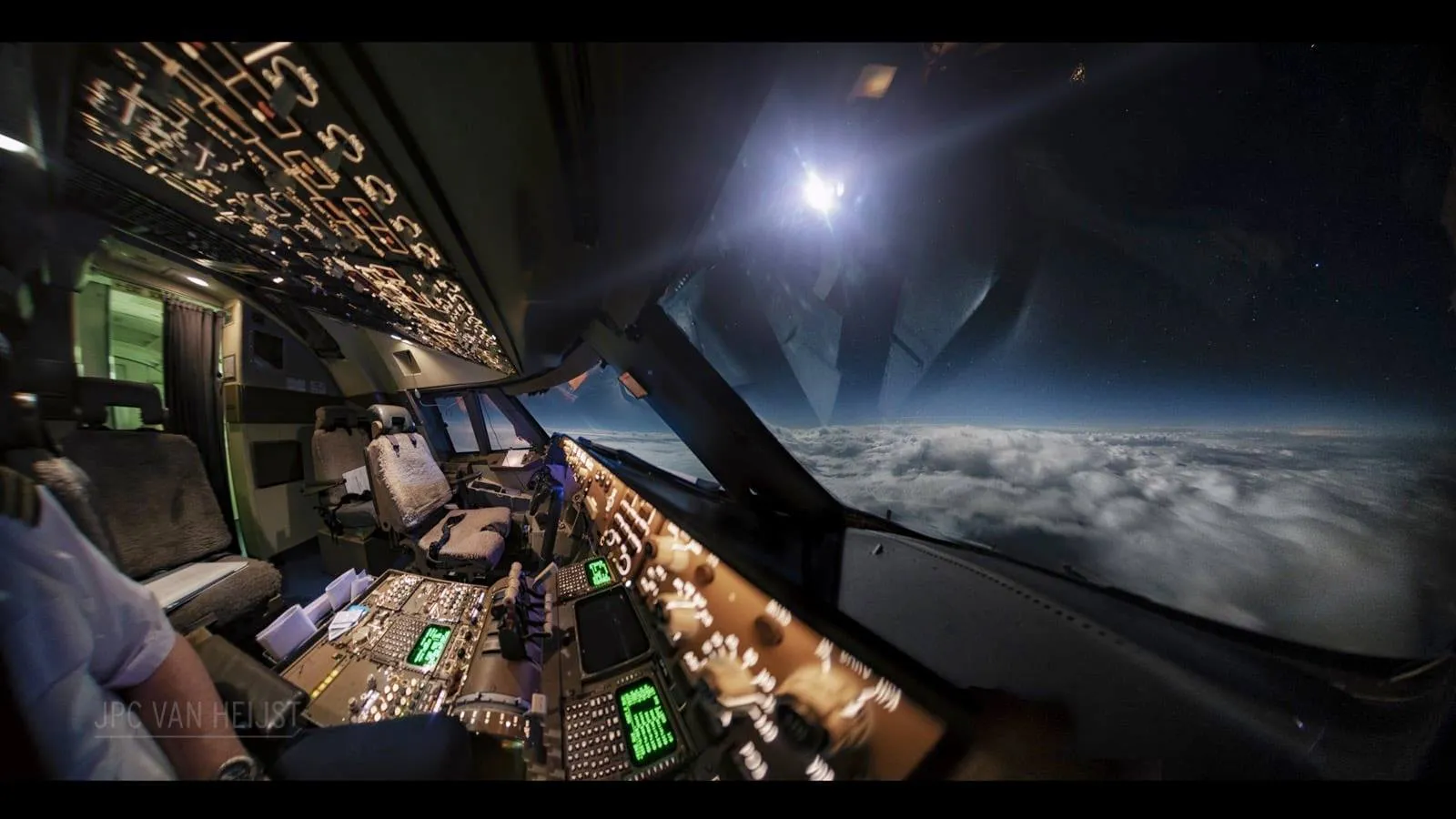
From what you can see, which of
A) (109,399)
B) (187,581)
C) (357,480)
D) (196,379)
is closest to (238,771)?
(109,399)

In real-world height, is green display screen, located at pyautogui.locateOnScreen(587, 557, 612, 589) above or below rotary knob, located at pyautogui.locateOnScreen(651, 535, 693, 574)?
below

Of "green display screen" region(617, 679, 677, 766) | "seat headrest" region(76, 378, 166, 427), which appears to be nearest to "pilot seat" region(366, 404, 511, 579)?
"seat headrest" region(76, 378, 166, 427)

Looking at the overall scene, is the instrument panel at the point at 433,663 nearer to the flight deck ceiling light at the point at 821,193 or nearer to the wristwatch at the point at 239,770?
the wristwatch at the point at 239,770

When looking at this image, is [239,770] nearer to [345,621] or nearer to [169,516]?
[345,621]

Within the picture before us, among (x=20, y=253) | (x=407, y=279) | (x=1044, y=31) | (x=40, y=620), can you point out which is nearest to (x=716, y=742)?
(x=40, y=620)

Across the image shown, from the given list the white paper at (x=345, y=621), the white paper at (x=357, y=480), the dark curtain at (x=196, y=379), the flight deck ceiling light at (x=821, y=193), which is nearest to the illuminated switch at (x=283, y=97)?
the flight deck ceiling light at (x=821, y=193)

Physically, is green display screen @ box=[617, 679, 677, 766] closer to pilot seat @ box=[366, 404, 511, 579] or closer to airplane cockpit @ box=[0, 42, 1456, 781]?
airplane cockpit @ box=[0, 42, 1456, 781]
